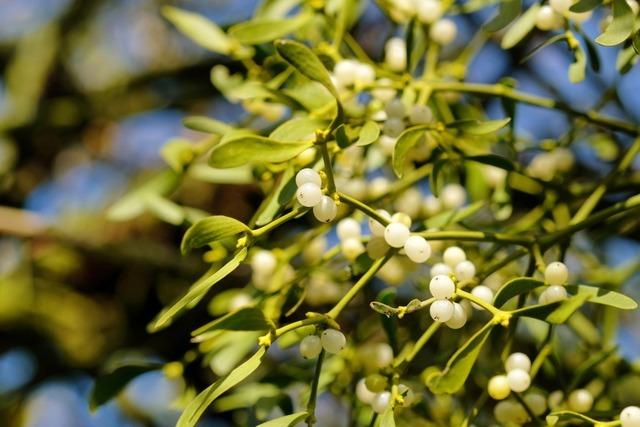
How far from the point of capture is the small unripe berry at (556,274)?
0.53 m

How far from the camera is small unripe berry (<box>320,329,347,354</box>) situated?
51 centimetres

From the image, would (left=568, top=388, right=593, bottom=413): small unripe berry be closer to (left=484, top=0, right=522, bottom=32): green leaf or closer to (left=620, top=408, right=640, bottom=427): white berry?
(left=620, top=408, right=640, bottom=427): white berry

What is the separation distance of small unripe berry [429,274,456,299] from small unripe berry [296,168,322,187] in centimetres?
9

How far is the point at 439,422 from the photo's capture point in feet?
2.29

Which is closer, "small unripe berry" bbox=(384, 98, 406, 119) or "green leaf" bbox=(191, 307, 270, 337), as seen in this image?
"green leaf" bbox=(191, 307, 270, 337)

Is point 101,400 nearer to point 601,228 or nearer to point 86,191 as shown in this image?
point 601,228

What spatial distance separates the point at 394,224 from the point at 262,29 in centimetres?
22

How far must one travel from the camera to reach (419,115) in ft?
2.03

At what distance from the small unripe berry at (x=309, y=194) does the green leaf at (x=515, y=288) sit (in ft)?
0.37

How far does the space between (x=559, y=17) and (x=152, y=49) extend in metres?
1.02

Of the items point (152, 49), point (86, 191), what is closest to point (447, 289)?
point (86, 191)

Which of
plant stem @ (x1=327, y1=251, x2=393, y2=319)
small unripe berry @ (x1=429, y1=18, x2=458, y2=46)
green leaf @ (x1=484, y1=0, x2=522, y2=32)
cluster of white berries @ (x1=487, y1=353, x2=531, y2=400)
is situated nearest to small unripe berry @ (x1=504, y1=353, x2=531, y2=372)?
cluster of white berries @ (x1=487, y1=353, x2=531, y2=400)

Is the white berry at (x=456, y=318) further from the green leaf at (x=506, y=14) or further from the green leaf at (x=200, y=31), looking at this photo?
the green leaf at (x=200, y=31)

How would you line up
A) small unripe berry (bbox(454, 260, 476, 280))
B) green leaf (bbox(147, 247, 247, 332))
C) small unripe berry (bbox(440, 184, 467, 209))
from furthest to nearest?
small unripe berry (bbox(440, 184, 467, 209)) < small unripe berry (bbox(454, 260, 476, 280)) < green leaf (bbox(147, 247, 247, 332))
